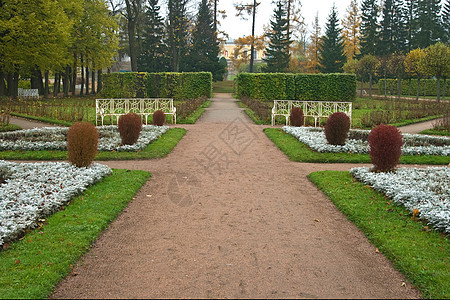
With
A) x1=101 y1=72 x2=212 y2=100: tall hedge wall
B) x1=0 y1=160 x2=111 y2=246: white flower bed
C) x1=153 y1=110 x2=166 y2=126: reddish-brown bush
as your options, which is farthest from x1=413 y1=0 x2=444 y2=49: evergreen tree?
x1=0 y1=160 x2=111 y2=246: white flower bed

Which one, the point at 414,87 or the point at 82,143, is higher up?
the point at 414,87

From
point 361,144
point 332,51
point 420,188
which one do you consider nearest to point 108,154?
point 361,144

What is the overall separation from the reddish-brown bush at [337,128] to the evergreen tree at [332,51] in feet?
138

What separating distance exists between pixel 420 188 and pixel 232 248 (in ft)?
12.3

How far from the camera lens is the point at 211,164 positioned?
9703 millimetres

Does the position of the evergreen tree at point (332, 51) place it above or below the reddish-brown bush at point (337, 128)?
above

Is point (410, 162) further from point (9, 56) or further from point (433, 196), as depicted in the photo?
point (9, 56)

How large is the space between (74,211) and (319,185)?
14.3ft

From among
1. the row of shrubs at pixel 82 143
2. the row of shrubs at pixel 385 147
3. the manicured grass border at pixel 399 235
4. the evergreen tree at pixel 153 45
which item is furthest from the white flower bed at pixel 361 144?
the evergreen tree at pixel 153 45

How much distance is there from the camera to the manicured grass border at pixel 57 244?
12.3ft

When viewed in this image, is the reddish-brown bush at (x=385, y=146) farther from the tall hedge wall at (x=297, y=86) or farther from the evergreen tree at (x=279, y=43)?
the evergreen tree at (x=279, y=43)

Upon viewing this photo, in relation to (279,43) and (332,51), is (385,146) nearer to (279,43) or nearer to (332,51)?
(279,43)

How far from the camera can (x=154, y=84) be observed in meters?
31.6

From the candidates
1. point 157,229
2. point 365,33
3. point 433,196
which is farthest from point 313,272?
point 365,33
